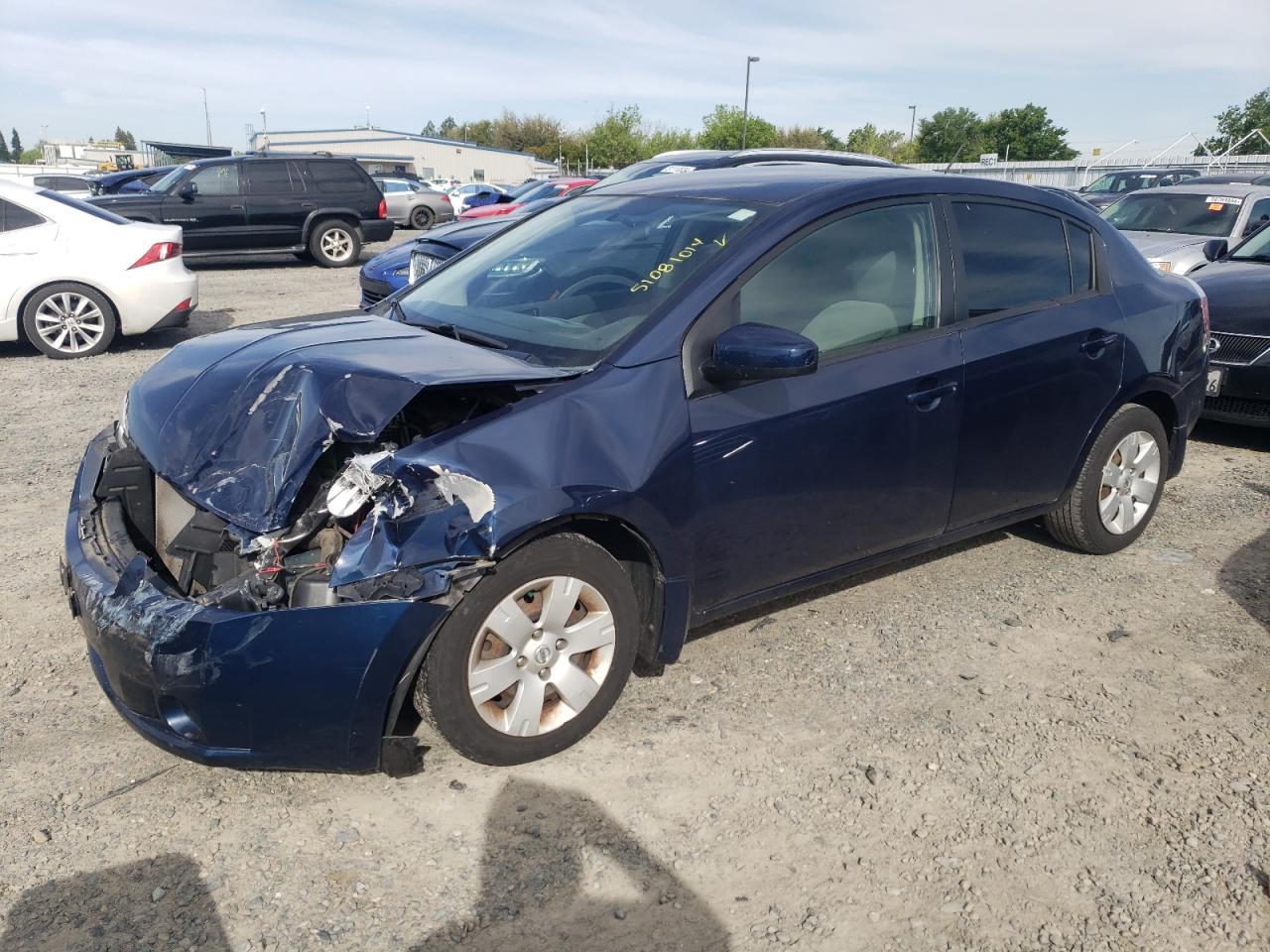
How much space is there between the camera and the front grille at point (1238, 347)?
6.37m

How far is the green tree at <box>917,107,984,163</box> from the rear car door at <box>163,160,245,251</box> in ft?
234

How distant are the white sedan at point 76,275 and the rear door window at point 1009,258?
24.9 feet

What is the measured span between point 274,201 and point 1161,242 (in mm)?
→ 12170

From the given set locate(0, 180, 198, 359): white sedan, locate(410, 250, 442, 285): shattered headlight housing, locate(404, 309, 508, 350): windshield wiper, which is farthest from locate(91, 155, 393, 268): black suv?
locate(404, 309, 508, 350): windshield wiper

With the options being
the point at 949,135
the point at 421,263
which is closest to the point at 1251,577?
the point at 421,263

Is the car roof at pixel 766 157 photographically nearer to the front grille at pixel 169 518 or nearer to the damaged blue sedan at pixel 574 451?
the damaged blue sedan at pixel 574 451

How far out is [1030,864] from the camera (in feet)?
9.06

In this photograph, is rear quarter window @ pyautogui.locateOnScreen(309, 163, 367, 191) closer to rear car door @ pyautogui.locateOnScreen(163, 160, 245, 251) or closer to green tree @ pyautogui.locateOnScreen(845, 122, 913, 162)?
rear car door @ pyautogui.locateOnScreen(163, 160, 245, 251)

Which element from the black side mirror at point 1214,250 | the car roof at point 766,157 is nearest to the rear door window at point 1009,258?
the black side mirror at point 1214,250

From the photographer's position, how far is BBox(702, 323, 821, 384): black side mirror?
317 centimetres

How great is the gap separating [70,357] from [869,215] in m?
7.83

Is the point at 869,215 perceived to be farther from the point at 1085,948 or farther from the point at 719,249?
the point at 1085,948

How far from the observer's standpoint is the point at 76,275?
8.88 m

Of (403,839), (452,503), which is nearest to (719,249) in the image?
(452,503)
